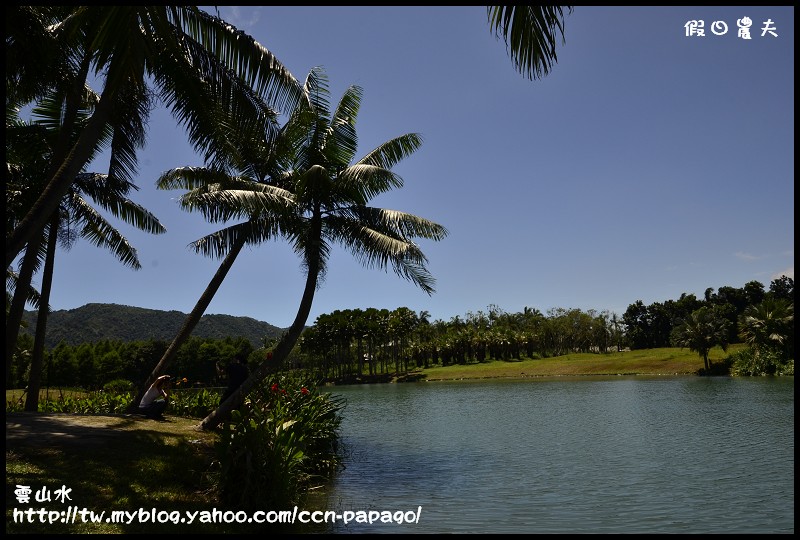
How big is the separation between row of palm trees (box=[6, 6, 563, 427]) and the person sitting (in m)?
0.85

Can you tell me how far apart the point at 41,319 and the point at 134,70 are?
47.3 feet

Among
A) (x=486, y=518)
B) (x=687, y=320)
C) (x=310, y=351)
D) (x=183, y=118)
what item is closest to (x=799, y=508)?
(x=486, y=518)

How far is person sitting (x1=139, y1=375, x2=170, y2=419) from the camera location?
15.5m

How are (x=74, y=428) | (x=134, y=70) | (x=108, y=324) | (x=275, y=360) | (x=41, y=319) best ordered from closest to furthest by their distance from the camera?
(x=134, y=70)
(x=74, y=428)
(x=275, y=360)
(x=41, y=319)
(x=108, y=324)

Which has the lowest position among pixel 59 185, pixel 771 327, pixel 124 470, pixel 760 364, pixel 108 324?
pixel 760 364

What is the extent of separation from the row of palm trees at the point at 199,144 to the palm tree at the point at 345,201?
0.04 metres

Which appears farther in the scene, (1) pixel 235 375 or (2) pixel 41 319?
(2) pixel 41 319

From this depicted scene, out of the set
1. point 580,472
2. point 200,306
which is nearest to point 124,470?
point 200,306

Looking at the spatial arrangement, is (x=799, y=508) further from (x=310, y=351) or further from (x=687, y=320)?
(x=310, y=351)

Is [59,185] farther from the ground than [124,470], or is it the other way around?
[59,185]

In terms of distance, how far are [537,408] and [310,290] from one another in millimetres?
19613

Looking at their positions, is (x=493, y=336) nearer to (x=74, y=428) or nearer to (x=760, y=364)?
(x=760, y=364)

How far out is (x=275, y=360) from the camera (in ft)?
49.3

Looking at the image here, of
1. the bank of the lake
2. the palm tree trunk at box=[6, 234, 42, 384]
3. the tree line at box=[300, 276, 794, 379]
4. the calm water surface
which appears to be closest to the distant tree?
the tree line at box=[300, 276, 794, 379]
